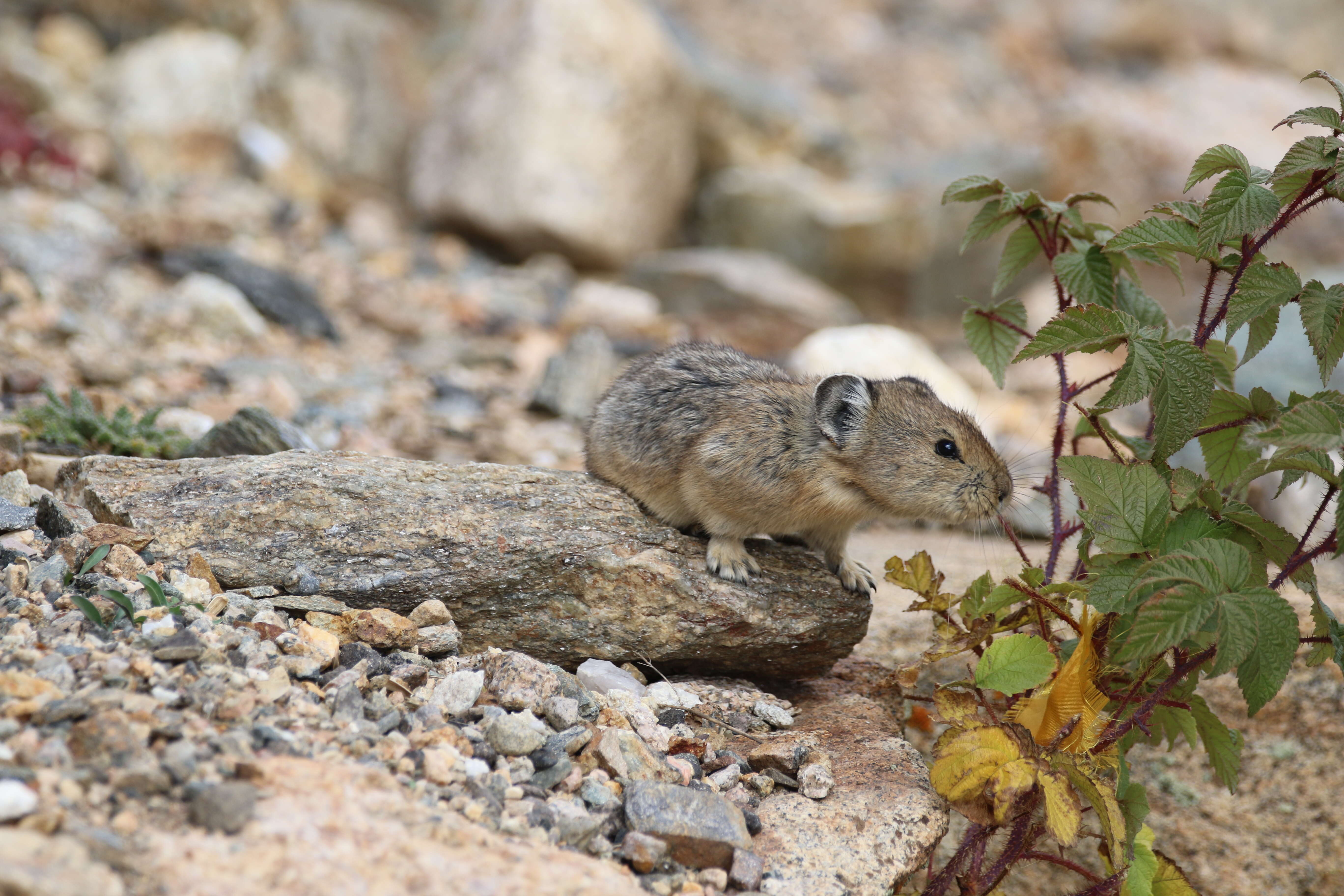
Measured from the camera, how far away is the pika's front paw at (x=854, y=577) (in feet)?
17.3

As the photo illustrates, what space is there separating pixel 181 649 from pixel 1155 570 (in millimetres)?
3223

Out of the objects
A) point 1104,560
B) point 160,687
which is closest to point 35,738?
point 160,687

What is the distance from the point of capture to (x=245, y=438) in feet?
19.3

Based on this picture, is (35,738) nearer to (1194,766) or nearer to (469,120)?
(1194,766)

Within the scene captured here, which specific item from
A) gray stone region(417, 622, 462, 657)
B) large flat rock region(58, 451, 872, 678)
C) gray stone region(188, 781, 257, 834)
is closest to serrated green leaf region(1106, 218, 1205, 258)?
large flat rock region(58, 451, 872, 678)

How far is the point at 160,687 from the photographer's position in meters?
3.41

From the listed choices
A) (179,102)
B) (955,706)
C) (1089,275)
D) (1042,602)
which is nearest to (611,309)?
(179,102)

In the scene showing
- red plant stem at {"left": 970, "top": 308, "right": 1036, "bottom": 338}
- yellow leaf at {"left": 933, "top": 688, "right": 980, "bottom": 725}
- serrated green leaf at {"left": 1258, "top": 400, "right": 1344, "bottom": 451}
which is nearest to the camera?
serrated green leaf at {"left": 1258, "top": 400, "right": 1344, "bottom": 451}

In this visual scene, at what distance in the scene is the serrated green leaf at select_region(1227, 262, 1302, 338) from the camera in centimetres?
373

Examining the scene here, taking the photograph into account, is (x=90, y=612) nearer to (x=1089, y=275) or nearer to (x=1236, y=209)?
(x=1089, y=275)

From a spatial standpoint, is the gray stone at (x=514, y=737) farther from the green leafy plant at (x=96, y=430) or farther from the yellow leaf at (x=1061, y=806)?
the green leafy plant at (x=96, y=430)

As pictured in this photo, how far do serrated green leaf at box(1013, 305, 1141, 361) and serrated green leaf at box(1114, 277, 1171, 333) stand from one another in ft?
2.97

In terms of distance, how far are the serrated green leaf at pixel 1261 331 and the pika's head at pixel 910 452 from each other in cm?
137

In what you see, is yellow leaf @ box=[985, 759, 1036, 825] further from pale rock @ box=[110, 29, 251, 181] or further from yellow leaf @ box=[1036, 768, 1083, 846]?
pale rock @ box=[110, 29, 251, 181]
